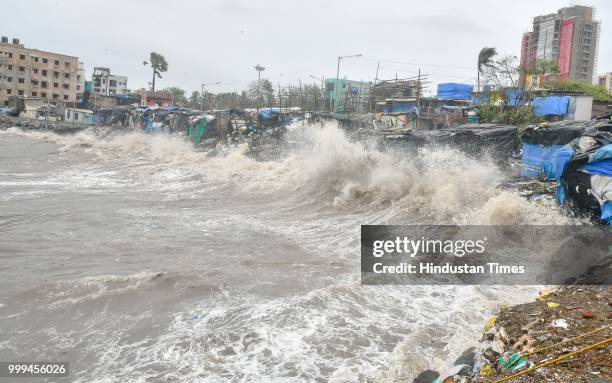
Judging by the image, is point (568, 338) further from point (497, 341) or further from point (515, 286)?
point (515, 286)

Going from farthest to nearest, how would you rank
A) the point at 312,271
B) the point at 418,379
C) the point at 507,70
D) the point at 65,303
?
1. the point at 507,70
2. the point at 312,271
3. the point at 65,303
4. the point at 418,379

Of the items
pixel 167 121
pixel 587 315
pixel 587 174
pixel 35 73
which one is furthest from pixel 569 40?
pixel 35 73

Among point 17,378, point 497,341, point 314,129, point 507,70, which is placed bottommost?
point 17,378

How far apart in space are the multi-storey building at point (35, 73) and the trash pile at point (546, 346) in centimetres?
8302

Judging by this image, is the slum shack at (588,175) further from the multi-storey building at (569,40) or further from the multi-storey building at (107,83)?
the multi-storey building at (107,83)

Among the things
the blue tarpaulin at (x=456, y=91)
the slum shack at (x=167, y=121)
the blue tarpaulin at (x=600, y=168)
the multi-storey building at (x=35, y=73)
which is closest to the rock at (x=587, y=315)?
the blue tarpaulin at (x=600, y=168)

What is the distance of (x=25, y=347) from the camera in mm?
5477

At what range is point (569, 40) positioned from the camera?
7494cm

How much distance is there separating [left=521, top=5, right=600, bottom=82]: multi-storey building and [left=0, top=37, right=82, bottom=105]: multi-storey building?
249 feet

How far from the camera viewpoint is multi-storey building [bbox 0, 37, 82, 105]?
256 ft

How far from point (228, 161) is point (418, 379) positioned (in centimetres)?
2170

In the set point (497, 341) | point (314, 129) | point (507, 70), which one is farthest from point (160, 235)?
point (507, 70)

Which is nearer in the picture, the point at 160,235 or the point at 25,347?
the point at 25,347

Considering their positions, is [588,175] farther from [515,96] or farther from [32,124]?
[32,124]
